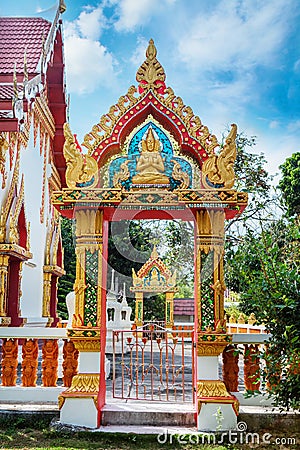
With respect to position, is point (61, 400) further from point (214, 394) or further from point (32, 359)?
point (214, 394)

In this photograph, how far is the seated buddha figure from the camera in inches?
205

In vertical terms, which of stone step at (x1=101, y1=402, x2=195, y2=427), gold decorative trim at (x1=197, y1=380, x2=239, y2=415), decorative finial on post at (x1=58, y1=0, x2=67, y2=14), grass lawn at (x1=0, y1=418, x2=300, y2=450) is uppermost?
decorative finial on post at (x1=58, y1=0, x2=67, y2=14)

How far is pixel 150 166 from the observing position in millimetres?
5242

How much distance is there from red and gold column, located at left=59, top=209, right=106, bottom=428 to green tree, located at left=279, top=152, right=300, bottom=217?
1521 cm

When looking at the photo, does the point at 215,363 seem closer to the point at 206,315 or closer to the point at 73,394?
the point at 206,315

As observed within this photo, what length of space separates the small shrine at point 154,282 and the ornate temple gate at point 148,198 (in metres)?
13.7

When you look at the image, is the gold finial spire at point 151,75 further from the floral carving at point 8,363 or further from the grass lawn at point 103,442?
the grass lawn at point 103,442

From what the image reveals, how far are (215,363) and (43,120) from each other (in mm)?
9348

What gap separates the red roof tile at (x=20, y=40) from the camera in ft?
32.3

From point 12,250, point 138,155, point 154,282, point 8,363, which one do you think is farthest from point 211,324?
point 154,282

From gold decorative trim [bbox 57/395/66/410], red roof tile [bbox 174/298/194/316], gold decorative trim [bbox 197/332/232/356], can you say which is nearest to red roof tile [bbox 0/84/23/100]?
gold decorative trim [bbox 57/395/66/410]

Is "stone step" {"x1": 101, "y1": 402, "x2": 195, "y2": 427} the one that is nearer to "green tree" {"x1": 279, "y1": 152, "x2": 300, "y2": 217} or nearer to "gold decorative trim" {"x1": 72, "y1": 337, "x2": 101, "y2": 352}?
"gold decorative trim" {"x1": 72, "y1": 337, "x2": 101, "y2": 352}

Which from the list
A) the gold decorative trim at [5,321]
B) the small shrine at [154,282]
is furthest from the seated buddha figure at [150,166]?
the small shrine at [154,282]

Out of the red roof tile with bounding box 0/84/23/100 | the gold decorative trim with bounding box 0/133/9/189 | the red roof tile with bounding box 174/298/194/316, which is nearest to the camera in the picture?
the red roof tile with bounding box 0/84/23/100
